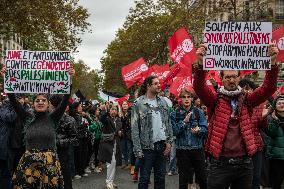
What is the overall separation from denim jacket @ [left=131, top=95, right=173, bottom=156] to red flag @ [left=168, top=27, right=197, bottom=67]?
239 inches

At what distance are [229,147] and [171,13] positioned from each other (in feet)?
115

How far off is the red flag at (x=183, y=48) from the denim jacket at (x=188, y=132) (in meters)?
5.30

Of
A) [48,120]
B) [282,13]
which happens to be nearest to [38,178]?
[48,120]

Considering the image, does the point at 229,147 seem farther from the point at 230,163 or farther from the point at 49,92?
the point at 49,92

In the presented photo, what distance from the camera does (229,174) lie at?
5.55 metres

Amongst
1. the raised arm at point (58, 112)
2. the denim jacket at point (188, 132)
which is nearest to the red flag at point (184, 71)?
the denim jacket at point (188, 132)

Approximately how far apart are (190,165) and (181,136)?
0.48 m

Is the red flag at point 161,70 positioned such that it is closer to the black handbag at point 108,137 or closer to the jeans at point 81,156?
the jeans at point 81,156

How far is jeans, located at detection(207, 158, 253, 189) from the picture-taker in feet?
18.2

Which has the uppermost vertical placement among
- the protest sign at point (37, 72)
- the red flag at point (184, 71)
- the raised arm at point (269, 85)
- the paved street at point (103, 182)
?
the red flag at point (184, 71)

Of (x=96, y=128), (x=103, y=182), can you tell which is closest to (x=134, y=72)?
(x=96, y=128)

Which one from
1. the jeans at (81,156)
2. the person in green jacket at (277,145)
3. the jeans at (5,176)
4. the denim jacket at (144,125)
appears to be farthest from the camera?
the jeans at (81,156)

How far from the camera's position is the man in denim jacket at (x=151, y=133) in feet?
25.2

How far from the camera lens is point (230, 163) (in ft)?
18.1
